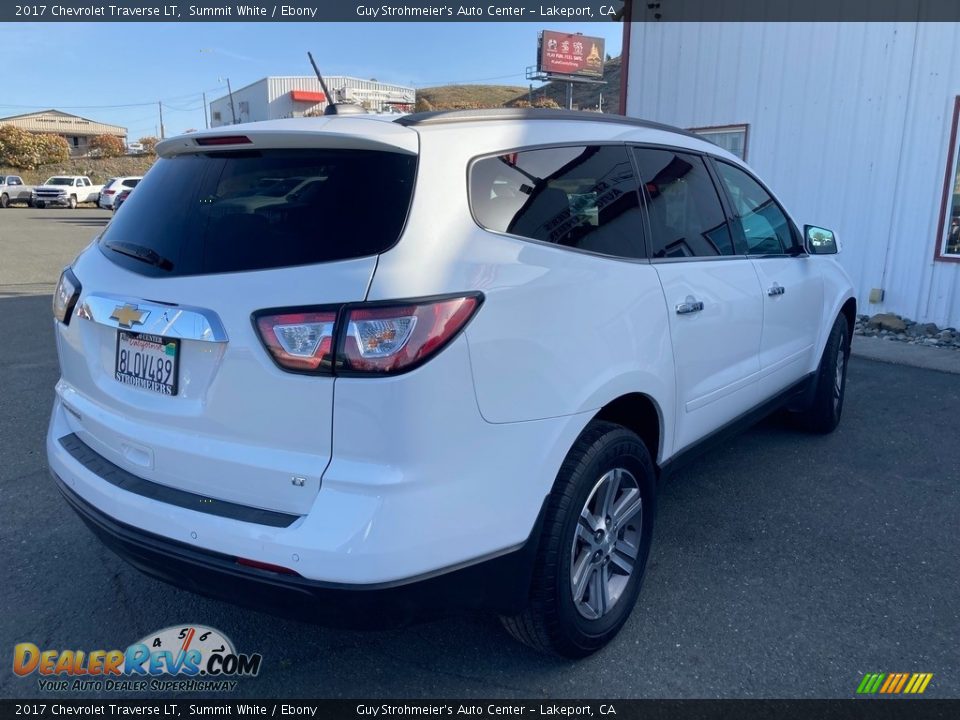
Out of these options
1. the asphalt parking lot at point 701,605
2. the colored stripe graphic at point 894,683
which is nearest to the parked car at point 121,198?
the asphalt parking lot at point 701,605

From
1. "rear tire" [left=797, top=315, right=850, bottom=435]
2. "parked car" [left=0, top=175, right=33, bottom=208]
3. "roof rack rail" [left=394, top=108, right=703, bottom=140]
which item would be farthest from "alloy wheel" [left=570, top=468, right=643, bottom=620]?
"parked car" [left=0, top=175, right=33, bottom=208]

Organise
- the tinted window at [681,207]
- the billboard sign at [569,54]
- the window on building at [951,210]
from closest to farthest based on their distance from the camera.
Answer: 1. the tinted window at [681,207]
2. the window on building at [951,210]
3. the billboard sign at [569,54]

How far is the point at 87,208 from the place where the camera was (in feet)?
129

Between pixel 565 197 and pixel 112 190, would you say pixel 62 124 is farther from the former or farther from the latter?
pixel 565 197

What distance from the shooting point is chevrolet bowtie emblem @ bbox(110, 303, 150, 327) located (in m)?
2.36

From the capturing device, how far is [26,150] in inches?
2099

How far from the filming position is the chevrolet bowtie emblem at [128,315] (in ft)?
7.73

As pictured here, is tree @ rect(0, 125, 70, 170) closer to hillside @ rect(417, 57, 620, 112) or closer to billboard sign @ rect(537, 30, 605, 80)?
hillside @ rect(417, 57, 620, 112)

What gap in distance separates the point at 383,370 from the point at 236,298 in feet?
1.64

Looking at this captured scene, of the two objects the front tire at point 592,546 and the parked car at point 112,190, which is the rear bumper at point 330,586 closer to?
the front tire at point 592,546

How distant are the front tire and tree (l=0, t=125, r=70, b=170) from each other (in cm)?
6120

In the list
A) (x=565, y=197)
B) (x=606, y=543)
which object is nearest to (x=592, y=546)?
(x=606, y=543)

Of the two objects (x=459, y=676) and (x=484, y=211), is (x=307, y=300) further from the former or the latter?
(x=459, y=676)

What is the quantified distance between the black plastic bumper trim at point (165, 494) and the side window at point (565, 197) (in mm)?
1043
